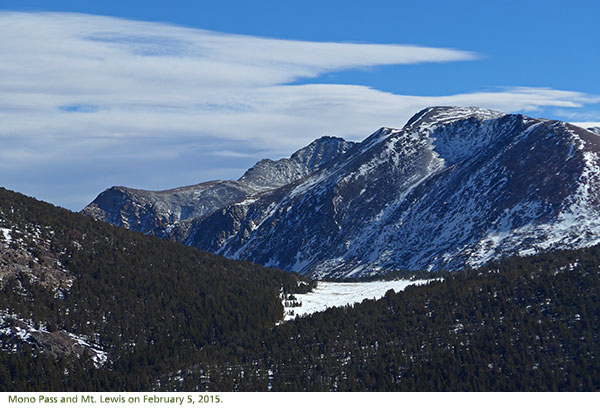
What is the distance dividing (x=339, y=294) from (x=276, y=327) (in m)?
30.4

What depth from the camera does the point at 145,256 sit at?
174125mm

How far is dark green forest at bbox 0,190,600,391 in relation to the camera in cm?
11806

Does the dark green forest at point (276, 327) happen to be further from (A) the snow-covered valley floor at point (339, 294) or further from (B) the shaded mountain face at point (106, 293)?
(A) the snow-covered valley floor at point (339, 294)

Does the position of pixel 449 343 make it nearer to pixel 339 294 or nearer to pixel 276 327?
pixel 276 327

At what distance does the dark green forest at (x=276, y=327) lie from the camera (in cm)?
11806

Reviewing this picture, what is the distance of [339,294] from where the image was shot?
173m

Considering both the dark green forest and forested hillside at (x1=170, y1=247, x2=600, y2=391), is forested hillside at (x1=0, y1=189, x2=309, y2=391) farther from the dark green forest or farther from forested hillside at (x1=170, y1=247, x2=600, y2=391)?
forested hillside at (x1=170, y1=247, x2=600, y2=391)

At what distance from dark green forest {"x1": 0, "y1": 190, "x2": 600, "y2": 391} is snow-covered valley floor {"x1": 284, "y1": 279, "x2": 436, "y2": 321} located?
15.1ft

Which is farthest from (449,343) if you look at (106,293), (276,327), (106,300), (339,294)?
(106,293)

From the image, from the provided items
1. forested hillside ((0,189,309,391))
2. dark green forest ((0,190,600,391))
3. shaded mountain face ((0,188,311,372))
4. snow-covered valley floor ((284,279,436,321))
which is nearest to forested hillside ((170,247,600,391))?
dark green forest ((0,190,600,391))

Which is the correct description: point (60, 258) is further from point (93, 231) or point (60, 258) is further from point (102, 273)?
point (93, 231)

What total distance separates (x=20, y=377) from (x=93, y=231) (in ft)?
191

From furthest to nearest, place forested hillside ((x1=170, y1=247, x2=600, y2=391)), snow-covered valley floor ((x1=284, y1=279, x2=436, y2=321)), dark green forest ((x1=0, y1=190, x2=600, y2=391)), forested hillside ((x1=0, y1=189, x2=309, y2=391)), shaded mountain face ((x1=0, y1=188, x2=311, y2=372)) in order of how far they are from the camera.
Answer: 1. snow-covered valley floor ((x1=284, y1=279, x2=436, y2=321))
2. shaded mountain face ((x1=0, y1=188, x2=311, y2=372))
3. forested hillside ((x1=0, y1=189, x2=309, y2=391))
4. dark green forest ((x1=0, y1=190, x2=600, y2=391))
5. forested hillside ((x1=170, y1=247, x2=600, y2=391))

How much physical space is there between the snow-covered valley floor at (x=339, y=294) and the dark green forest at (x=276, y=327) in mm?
4594
